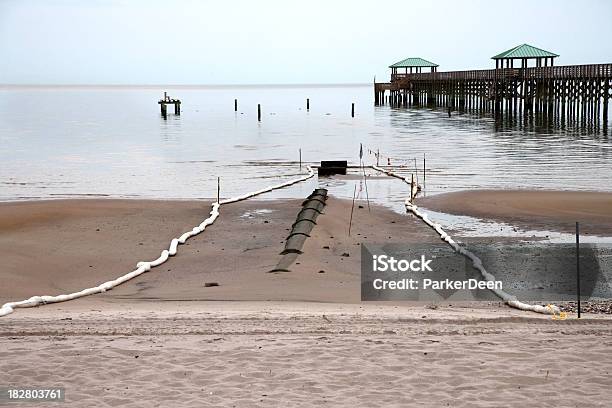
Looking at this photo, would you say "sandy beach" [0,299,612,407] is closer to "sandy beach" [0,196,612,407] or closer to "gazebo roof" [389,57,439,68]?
"sandy beach" [0,196,612,407]

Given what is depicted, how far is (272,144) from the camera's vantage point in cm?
4259

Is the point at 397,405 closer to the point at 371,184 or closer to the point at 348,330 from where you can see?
the point at 348,330

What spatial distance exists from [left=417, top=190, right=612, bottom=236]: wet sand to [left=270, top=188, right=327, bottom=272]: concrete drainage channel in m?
2.91

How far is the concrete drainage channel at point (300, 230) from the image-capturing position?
38.5 feet

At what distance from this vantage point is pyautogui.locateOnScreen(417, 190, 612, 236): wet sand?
15734 millimetres

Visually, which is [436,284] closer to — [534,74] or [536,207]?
[536,207]

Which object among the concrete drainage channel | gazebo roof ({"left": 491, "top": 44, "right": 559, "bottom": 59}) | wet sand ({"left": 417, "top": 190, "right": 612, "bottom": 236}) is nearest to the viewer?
the concrete drainage channel

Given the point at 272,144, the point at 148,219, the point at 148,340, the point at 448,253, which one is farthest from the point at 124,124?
the point at 148,340

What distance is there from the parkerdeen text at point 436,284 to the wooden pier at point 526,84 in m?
40.8

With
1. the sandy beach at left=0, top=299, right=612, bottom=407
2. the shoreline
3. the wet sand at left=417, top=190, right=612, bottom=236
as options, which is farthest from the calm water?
the sandy beach at left=0, top=299, right=612, bottom=407

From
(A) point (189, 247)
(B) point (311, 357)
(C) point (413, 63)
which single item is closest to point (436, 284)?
(B) point (311, 357)

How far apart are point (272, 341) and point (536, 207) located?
11.4 m

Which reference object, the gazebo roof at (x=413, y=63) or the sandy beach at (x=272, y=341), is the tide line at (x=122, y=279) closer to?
the sandy beach at (x=272, y=341)

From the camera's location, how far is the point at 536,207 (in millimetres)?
17891
